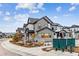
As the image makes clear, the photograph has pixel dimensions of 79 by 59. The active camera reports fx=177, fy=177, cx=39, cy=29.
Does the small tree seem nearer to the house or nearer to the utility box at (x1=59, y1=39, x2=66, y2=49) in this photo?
the house

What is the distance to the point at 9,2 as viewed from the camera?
1.66m

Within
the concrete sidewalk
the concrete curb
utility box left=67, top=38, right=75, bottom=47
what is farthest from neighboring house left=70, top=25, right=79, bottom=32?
the concrete curb

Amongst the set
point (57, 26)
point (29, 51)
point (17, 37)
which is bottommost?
point (29, 51)

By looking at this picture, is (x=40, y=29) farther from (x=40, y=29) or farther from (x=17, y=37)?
(x=17, y=37)

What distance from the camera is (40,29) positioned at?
5.56 ft

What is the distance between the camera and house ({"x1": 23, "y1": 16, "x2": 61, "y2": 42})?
1.67m

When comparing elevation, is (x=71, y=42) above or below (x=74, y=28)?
below

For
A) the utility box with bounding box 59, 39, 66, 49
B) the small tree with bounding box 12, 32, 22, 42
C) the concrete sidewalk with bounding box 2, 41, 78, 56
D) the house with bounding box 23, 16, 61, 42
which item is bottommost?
the concrete sidewalk with bounding box 2, 41, 78, 56

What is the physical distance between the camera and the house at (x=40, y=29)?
167 cm

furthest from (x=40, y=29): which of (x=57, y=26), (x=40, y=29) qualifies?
(x=57, y=26)

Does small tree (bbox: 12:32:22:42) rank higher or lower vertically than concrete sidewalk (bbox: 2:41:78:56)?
higher

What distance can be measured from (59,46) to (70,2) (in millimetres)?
425

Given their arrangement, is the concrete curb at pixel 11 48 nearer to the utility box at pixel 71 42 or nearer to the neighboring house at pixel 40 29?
the neighboring house at pixel 40 29

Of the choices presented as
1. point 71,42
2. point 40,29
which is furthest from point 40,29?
point 71,42
